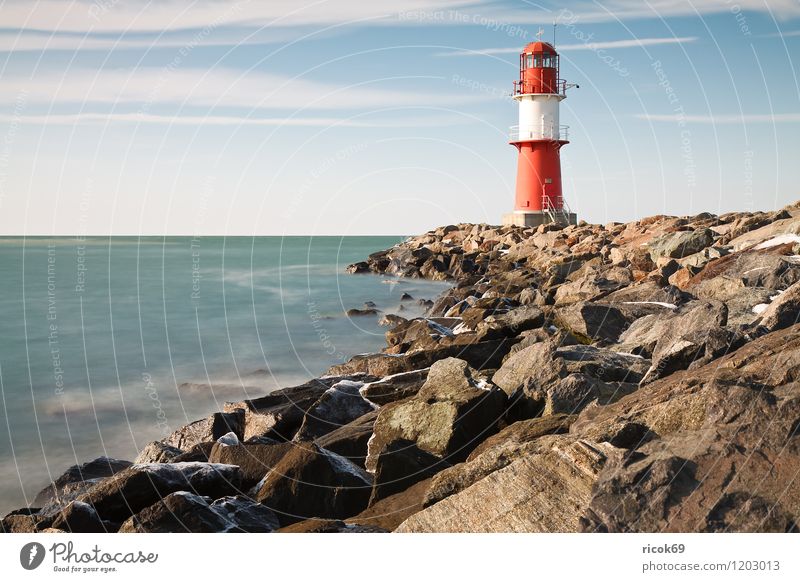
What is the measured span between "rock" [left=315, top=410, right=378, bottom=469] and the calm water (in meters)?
2.88

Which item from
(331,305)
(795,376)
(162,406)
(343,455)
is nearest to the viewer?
(795,376)

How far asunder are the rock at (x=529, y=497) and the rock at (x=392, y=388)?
306 centimetres

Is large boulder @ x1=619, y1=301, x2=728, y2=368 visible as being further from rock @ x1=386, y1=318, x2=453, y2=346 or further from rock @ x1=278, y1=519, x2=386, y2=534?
rock @ x1=386, y1=318, x2=453, y2=346

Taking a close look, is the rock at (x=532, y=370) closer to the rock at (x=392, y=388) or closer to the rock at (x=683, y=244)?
the rock at (x=392, y=388)

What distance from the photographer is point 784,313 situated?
577 cm

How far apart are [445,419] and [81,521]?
2535mm

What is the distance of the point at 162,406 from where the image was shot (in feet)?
31.4

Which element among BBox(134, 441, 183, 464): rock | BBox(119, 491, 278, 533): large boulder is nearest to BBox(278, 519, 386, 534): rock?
BBox(119, 491, 278, 533): large boulder

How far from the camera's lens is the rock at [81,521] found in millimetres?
4602

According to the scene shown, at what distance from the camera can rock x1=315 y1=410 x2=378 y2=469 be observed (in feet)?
18.8
